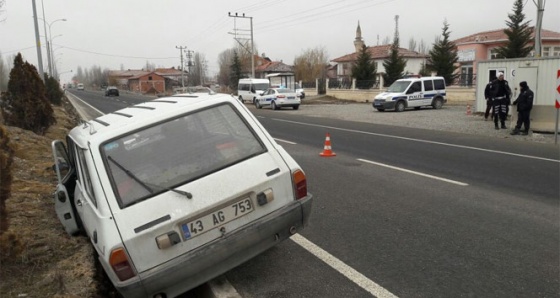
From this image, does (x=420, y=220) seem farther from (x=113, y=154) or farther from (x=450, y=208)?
(x=113, y=154)

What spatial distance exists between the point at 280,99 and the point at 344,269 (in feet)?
88.6

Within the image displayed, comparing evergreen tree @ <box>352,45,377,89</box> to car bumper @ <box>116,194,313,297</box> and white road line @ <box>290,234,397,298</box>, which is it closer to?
white road line @ <box>290,234,397,298</box>

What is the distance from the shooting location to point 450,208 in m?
5.83

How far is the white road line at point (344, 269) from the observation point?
355 centimetres

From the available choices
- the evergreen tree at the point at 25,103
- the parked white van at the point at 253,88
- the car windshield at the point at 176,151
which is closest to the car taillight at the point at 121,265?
the car windshield at the point at 176,151

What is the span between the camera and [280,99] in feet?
100

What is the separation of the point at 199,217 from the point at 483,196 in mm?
4829

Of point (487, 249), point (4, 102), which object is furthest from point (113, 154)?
point (4, 102)

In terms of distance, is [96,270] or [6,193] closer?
[6,193]

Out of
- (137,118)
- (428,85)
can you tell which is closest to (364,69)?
(428,85)

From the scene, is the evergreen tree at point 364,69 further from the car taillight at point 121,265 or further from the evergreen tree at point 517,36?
the car taillight at point 121,265

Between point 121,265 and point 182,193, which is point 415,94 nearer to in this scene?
point 182,193

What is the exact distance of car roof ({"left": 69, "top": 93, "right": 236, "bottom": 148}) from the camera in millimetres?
3475

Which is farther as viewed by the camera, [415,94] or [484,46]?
[484,46]
